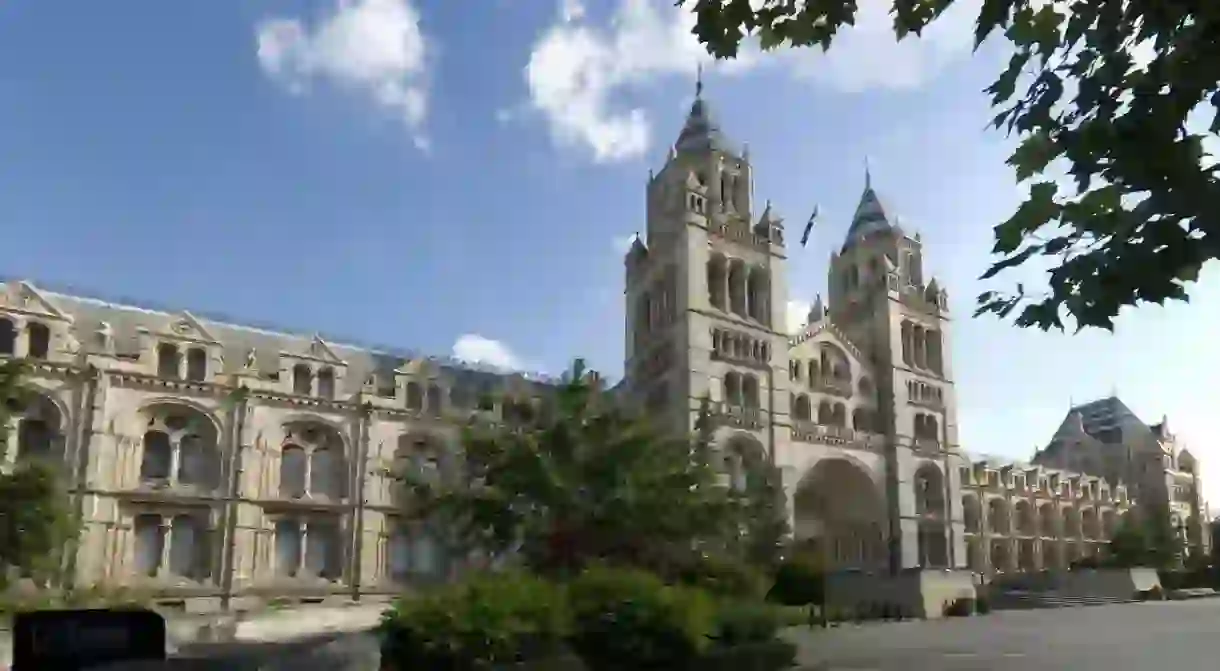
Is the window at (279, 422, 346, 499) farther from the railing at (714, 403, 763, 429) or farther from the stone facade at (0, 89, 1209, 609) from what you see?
the railing at (714, 403, 763, 429)

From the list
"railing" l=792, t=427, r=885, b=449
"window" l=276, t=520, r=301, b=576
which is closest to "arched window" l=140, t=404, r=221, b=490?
"window" l=276, t=520, r=301, b=576

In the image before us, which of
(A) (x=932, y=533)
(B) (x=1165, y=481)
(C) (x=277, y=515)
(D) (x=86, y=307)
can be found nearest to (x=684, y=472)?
(C) (x=277, y=515)

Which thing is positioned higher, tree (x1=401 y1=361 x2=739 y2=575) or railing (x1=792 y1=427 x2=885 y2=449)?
railing (x1=792 y1=427 x2=885 y2=449)

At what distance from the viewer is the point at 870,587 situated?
4975 centimetres

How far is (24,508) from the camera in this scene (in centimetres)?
2430

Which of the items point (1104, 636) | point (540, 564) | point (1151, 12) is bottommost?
point (1104, 636)

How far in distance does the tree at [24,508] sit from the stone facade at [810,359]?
29.0 metres

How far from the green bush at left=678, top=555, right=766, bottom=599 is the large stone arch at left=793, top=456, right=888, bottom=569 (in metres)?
30.5

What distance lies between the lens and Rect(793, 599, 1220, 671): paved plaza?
21281 millimetres

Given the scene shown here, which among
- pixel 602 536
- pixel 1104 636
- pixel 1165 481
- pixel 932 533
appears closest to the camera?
pixel 602 536

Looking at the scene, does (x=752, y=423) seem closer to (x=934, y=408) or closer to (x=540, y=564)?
(x=934, y=408)

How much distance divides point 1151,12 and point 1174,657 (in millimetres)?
21303

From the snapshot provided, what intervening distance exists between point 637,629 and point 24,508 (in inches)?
633

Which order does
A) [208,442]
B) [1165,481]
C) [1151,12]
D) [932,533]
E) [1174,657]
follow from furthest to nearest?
1. [1165,481]
2. [932,533]
3. [208,442]
4. [1174,657]
5. [1151,12]
